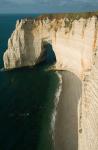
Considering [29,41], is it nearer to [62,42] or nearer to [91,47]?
[62,42]

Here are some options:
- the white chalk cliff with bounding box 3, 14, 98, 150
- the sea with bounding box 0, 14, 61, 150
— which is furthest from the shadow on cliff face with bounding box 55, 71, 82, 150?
the white chalk cliff with bounding box 3, 14, 98, 150

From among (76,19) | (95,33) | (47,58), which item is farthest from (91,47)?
(47,58)

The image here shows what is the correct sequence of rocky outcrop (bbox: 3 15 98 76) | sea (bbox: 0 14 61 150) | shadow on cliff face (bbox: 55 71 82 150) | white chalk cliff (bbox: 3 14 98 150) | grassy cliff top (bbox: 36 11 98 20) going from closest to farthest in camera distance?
shadow on cliff face (bbox: 55 71 82 150) → sea (bbox: 0 14 61 150) → white chalk cliff (bbox: 3 14 98 150) → rocky outcrop (bbox: 3 15 98 76) → grassy cliff top (bbox: 36 11 98 20)

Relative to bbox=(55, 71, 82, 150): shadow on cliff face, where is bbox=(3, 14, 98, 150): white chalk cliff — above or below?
above

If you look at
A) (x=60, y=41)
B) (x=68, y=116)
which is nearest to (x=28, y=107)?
(x=68, y=116)

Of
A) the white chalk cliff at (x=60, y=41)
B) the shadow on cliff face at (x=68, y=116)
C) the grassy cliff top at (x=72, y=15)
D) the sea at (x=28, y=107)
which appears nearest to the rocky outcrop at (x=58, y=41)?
the white chalk cliff at (x=60, y=41)

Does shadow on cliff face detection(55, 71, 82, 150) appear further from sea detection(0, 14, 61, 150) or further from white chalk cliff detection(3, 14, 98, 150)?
white chalk cliff detection(3, 14, 98, 150)
